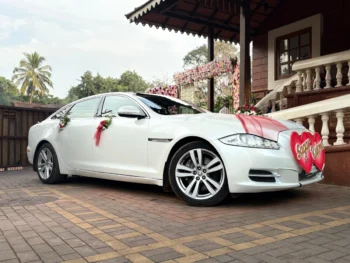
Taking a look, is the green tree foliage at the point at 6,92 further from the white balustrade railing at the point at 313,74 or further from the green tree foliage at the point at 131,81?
the white balustrade railing at the point at 313,74

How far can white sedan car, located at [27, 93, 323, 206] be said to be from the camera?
12.3 ft

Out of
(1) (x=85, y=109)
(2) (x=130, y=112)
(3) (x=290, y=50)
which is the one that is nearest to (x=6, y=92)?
(3) (x=290, y=50)

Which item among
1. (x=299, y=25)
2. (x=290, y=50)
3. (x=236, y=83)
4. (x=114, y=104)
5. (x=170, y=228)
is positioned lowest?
(x=170, y=228)

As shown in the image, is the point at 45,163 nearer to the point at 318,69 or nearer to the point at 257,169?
the point at 257,169

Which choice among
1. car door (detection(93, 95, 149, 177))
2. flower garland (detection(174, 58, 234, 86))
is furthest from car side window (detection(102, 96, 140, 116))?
flower garland (detection(174, 58, 234, 86))

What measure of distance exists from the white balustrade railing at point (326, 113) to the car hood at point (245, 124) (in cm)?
154

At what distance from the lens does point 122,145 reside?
472cm

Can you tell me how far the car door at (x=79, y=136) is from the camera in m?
5.25

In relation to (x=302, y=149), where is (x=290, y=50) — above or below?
above

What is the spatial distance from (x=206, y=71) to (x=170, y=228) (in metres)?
7.08

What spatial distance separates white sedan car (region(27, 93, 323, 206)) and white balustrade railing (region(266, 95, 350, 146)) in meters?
1.47

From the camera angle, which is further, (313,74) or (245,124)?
(313,74)

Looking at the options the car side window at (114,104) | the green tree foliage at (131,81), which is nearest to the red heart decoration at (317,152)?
the car side window at (114,104)

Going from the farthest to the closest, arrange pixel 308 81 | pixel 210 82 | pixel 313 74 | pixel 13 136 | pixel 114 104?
pixel 210 82, pixel 13 136, pixel 313 74, pixel 308 81, pixel 114 104
